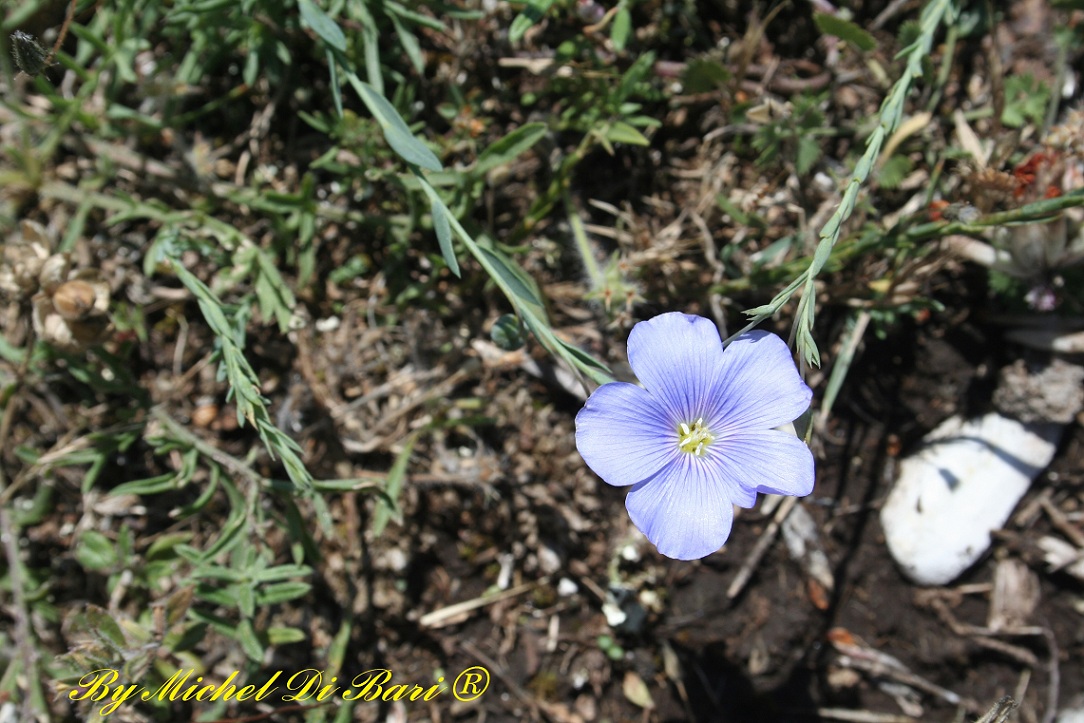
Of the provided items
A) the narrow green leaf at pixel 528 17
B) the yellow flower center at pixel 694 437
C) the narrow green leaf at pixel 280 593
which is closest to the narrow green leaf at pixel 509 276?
the yellow flower center at pixel 694 437

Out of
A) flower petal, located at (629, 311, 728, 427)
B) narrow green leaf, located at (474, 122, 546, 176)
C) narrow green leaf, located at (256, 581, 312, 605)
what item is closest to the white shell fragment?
flower petal, located at (629, 311, 728, 427)

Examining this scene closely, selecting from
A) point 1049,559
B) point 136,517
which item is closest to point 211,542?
point 136,517

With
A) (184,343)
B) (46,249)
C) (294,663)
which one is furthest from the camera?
(184,343)

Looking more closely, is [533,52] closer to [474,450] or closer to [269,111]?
[269,111]

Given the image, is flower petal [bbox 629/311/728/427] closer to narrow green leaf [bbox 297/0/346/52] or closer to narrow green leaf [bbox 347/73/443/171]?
narrow green leaf [bbox 347/73/443/171]

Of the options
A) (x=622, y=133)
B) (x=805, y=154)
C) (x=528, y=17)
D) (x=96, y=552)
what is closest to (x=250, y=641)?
(x=96, y=552)

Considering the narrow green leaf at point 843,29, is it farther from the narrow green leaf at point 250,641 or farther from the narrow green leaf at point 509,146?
the narrow green leaf at point 250,641

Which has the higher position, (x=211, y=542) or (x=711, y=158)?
(x=711, y=158)
